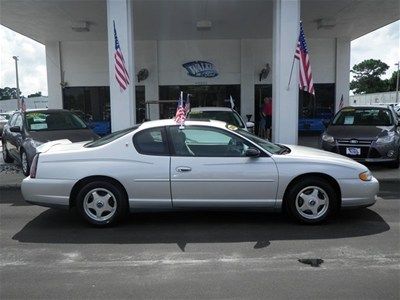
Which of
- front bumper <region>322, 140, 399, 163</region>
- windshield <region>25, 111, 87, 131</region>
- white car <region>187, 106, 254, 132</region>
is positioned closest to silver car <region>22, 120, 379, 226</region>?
front bumper <region>322, 140, 399, 163</region>

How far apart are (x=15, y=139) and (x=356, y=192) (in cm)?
854

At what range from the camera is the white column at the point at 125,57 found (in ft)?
38.3

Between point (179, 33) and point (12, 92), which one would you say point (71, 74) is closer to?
point (179, 33)

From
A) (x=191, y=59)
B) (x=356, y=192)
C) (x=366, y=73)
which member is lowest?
(x=356, y=192)

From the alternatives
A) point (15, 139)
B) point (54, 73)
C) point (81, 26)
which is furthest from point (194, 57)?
point (15, 139)

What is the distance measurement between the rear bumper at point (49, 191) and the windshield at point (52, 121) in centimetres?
503

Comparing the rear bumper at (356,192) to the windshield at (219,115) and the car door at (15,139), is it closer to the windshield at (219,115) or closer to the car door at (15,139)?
the windshield at (219,115)

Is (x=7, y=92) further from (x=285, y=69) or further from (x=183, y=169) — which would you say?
(x=183, y=169)

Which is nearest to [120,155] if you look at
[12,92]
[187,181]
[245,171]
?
[187,181]

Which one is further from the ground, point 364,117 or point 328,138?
point 364,117

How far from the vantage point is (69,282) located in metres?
4.50

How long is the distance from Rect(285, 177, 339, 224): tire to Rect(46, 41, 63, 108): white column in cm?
1662

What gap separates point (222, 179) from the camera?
6180 millimetres

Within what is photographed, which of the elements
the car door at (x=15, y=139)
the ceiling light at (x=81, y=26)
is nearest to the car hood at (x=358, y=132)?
the car door at (x=15, y=139)
